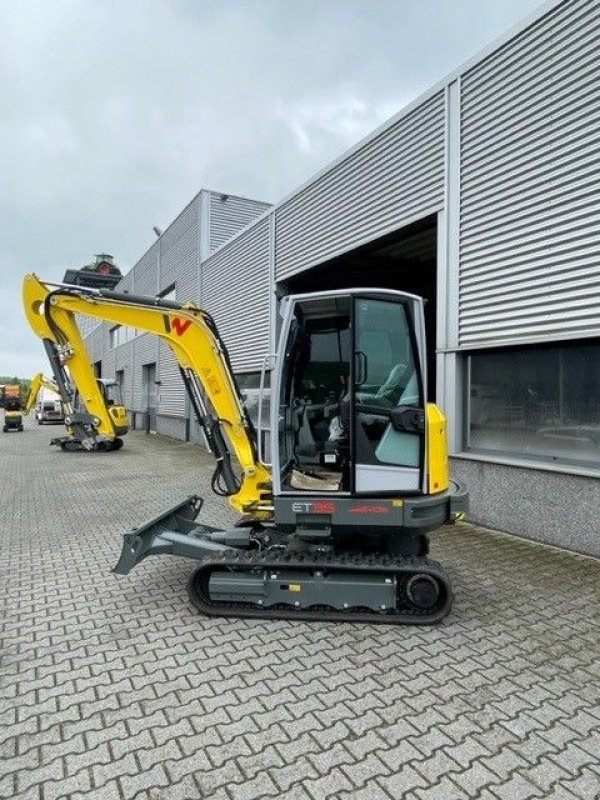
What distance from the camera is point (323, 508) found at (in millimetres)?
3955

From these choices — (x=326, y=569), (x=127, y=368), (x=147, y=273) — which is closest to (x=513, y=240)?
(x=326, y=569)

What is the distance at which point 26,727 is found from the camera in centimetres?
269

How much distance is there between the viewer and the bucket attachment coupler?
4309 millimetres

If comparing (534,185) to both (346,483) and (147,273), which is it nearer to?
(346,483)

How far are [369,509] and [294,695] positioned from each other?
1409 mm

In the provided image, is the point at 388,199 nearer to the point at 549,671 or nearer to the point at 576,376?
the point at 576,376

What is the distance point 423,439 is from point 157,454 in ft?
38.6

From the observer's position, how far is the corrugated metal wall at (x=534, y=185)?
17.7ft

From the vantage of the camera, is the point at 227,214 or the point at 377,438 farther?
the point at 227,214

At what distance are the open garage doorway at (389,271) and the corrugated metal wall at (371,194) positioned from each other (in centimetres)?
32

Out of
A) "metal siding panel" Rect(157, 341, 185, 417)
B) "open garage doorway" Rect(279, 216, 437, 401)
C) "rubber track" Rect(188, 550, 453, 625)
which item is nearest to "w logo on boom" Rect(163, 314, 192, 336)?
"rubber track" Rect(188, 550, 453, 625)

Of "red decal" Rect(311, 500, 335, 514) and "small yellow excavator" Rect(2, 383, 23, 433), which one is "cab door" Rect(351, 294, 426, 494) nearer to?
"red decal" Rect(311, 500, 335, 514)

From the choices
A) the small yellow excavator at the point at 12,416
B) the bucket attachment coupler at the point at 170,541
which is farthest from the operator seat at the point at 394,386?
the small yellow excavator at the point at 12,416

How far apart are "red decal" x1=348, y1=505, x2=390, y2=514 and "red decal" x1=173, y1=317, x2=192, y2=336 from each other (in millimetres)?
2452
